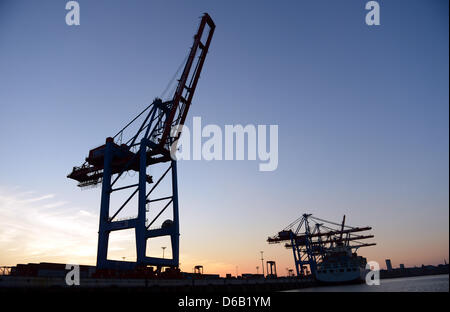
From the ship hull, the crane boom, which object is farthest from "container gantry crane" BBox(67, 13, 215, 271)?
the ship hull

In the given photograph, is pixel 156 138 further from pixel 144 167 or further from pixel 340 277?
pixel 340 277

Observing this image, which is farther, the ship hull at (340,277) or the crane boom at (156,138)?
the ship hull at (340,277)

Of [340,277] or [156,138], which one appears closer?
[156,138]

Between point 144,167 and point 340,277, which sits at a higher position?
point 144,167

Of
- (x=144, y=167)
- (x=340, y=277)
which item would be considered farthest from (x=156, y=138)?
(x=340, y=277)

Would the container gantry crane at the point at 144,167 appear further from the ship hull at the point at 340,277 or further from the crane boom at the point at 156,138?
the ship hull at the point at 340,277

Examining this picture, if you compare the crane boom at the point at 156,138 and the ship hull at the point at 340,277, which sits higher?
the crane boom at the point at 156,138

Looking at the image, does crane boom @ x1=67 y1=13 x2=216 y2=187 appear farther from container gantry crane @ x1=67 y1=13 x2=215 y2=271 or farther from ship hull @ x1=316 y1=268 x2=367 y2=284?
ship hull @ x1=316 y1=268 x2=367 y2=284

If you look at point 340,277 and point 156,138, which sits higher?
point 156,138

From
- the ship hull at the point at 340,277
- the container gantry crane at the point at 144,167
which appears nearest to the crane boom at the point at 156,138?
the container gantry crane at the point at 144,167
